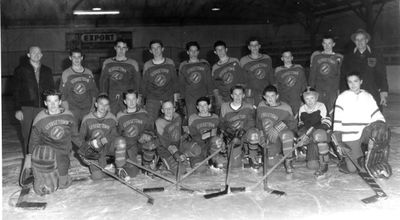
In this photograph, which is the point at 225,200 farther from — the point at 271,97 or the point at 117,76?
the point at 117,76

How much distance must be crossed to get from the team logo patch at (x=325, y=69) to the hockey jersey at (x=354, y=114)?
0.73 m

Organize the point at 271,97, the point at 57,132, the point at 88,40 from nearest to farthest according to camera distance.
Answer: the point at 57,132 < the point at 271,97 < the point at 88,40

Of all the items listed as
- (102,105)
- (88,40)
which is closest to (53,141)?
(102,105)

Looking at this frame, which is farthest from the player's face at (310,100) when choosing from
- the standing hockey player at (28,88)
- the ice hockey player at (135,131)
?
the standing hockey player at (28,88)

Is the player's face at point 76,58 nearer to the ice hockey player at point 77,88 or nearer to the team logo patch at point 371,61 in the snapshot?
the ice hockey player at point 77,88

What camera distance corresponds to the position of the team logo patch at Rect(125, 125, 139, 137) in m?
4.12

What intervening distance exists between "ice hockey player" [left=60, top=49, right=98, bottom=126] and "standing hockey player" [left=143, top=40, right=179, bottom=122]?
1.94 ft

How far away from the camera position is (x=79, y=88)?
14.7 ft

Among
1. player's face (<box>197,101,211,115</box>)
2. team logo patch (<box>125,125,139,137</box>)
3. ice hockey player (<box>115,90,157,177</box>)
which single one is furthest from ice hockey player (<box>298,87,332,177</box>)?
team logo patch (<box>125,125,139,137</box>)

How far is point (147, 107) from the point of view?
191 inches

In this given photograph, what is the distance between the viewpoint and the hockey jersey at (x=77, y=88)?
4449mm

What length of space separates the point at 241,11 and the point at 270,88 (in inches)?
494

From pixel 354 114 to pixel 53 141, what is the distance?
2.63m

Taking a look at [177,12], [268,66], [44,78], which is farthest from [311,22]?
[44,78]
